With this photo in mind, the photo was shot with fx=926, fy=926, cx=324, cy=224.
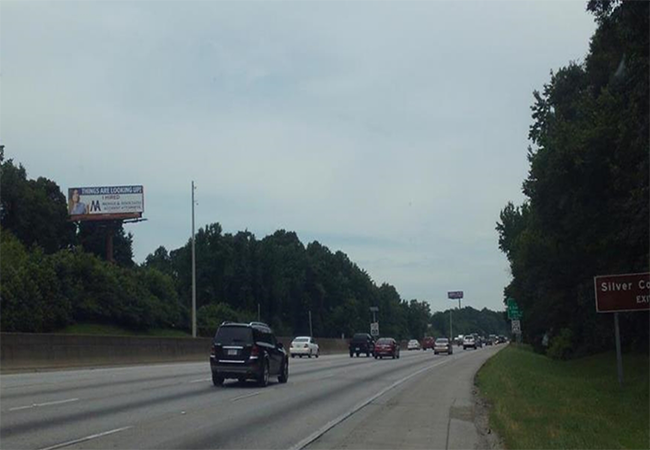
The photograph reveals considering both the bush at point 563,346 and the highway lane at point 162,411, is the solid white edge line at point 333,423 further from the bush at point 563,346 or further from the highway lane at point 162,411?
the bush at point 563,346

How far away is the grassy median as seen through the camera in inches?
597

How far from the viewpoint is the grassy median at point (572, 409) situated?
15172mm

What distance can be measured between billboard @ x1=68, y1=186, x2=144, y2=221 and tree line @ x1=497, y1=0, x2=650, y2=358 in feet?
140

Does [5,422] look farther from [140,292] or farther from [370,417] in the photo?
[140,292]

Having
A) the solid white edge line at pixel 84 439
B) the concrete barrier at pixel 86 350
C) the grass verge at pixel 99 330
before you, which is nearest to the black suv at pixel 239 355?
the concrete barrier at pixel 86 350

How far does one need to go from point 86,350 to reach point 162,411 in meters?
22.3

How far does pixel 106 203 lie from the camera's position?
8812cm

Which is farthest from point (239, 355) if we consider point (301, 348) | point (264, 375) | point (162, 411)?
point (301, 348)

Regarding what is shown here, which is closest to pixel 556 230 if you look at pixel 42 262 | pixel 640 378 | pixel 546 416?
pixel 640 378

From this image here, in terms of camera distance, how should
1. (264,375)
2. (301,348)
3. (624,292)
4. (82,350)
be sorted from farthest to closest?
(301,348), (82,350), (264,375), (624,292)

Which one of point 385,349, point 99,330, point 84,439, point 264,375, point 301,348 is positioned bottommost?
point 84,439

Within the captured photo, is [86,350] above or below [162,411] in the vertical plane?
above

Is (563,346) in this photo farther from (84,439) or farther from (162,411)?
(84,439)

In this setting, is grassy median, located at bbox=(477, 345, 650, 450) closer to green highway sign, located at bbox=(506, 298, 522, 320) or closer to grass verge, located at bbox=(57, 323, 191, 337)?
grass verge, located at bbox=(57, 323, 191, 337)
